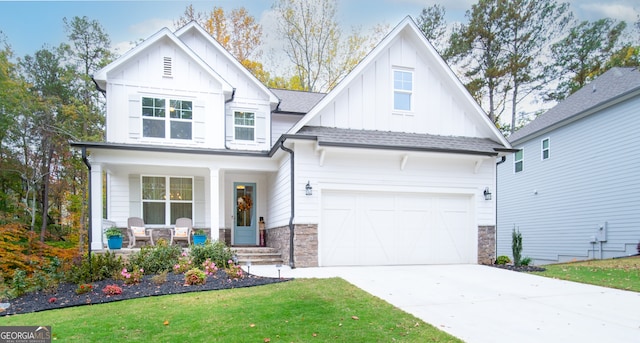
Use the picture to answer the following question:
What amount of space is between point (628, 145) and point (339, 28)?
1536cm

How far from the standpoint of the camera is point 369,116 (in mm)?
11188

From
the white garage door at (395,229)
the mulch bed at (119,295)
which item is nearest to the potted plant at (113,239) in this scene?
the mulch bed at (119,295)

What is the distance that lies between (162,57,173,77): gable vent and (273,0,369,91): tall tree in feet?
38.0

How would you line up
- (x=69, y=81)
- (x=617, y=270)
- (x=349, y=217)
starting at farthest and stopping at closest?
(x=69, y=81) → (x=349, y=217) → (x=617, y=270)

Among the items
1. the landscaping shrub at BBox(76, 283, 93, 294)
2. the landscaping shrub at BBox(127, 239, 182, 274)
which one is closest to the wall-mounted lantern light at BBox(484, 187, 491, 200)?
the landscaping shrub at BBox(127, 239, 182, 274)

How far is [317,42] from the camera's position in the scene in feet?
74.8

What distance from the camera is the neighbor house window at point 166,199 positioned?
40.8ft

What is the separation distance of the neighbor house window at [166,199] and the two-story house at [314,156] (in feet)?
0.11

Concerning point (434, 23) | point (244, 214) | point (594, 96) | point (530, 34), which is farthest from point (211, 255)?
point (530, 34)

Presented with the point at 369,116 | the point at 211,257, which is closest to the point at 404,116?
the point at 369,116

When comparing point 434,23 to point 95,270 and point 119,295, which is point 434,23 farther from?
point 119,295

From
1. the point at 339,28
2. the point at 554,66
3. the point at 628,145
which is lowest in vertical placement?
the point at 628,145

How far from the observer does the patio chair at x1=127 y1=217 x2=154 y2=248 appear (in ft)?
37.4

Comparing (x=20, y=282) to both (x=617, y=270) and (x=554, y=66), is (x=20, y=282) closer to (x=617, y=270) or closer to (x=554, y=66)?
(x=617, y=270)
